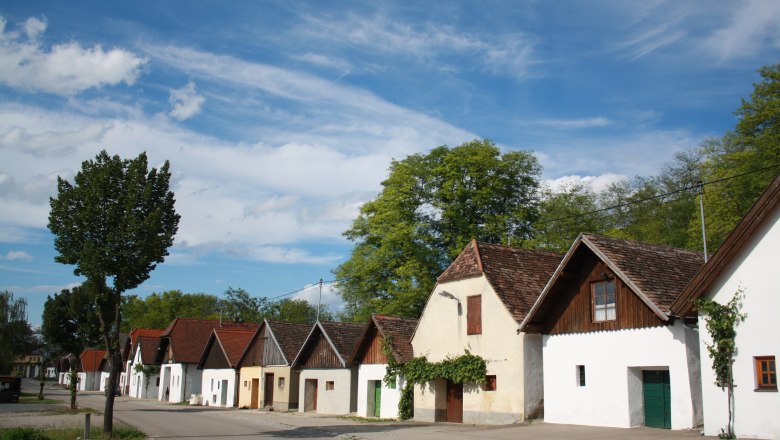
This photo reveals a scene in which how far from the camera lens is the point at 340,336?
130 feet

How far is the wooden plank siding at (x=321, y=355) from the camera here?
38938mm

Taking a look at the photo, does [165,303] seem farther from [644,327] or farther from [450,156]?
[644,327]

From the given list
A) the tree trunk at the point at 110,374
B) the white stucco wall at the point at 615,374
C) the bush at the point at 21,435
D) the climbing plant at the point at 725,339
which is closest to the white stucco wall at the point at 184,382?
the tree trunk at the point at 110,374

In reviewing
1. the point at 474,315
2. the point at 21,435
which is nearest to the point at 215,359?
the point at 474,315

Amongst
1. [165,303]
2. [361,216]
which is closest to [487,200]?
[361,216]

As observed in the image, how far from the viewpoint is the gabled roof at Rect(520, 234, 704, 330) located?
21.3m

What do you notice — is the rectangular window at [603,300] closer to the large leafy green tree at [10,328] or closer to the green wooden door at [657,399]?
the green wooden door at [657,399]

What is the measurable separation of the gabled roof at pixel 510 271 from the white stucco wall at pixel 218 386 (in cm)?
2687

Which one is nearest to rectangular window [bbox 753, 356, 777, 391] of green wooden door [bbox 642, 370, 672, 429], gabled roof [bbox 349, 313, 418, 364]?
green wooden door [bbox 642, 370, 672, 429]

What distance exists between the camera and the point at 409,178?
4606 cm

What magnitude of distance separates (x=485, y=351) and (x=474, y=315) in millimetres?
1626

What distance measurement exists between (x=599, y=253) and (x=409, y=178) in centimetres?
2430

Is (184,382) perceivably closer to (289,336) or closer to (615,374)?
(289,336)

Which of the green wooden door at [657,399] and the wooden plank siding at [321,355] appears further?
the wooden plank siding at [321,355]
